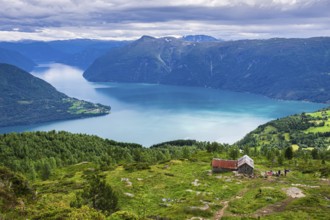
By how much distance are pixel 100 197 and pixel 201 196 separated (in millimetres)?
22402

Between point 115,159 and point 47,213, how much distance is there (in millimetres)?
131453

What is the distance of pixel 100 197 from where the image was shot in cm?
5500

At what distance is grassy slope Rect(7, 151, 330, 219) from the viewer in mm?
55344

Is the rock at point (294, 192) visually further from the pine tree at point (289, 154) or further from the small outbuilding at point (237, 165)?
the pine tree at point (289, 154)

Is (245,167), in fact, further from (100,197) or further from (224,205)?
(100,197)

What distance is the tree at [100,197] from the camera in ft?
179

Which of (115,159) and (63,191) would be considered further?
(115,159)

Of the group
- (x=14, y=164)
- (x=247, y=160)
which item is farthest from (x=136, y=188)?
(x=14, y=164)

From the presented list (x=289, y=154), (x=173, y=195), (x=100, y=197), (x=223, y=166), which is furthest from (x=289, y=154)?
(x=100, y=197)

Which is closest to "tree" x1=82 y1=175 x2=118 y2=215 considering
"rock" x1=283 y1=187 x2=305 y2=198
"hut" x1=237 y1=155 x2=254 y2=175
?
"rock" x1=283 y1=187 x2=305 y2=198

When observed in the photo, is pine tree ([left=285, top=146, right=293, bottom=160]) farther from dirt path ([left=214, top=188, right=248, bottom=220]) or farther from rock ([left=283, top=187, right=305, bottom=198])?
rock ([left=283, top=187, right=305, bottom=198])

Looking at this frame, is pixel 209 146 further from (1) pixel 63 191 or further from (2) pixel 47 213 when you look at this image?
(2) pixel 47 213

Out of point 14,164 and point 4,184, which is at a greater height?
point 4,184

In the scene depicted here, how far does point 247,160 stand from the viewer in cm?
9419
